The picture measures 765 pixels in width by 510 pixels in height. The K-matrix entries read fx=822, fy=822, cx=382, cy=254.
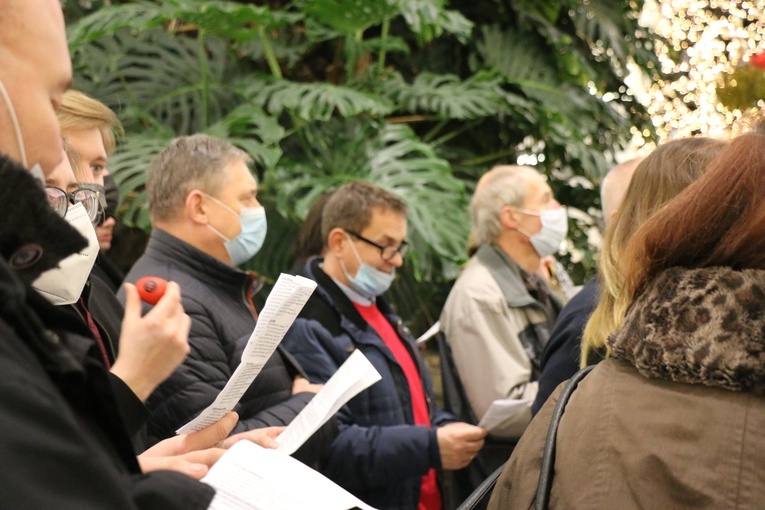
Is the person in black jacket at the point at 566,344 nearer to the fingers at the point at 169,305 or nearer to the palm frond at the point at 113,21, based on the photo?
the fingers at the point at 169,305

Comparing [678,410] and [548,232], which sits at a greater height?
[678,410]

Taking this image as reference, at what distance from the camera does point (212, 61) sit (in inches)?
194

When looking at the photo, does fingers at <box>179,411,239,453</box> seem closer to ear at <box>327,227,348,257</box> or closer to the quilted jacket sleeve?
the quilted jacket sleeve

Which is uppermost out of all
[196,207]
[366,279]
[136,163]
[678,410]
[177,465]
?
[678,410]

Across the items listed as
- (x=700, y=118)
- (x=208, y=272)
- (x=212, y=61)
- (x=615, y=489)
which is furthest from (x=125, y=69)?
(x=700, y=118)

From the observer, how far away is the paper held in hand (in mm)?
1656

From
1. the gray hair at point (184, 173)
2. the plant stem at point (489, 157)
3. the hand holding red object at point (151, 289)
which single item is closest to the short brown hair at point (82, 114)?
the gray hair at point (184, 173)

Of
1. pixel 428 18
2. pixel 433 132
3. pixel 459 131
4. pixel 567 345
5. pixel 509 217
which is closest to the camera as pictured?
pixel 567 345

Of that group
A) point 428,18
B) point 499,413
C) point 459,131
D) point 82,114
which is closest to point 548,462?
point 499,413

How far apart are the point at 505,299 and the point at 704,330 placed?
6.11 feet

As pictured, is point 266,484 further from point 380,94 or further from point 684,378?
point 380,94

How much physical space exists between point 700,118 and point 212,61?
15.2 feet

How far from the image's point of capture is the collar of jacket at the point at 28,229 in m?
0.84

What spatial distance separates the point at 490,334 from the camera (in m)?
3.07
